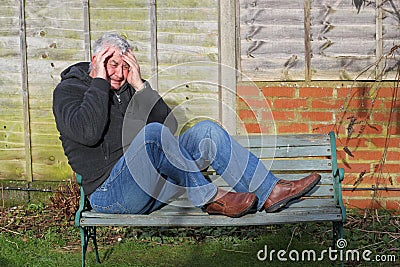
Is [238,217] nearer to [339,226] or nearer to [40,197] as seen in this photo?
[339,226]

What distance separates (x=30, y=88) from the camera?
580cm

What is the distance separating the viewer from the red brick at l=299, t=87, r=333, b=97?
543 cm

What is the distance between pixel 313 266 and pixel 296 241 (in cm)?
49

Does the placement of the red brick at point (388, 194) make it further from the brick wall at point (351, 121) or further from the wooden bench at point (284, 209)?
the wooden bench at point (284, 209)

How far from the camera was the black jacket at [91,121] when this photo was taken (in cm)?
389

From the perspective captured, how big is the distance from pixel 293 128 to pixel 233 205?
1.83 meters

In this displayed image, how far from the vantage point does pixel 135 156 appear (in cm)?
381

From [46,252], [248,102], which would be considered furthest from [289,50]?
[46,252]

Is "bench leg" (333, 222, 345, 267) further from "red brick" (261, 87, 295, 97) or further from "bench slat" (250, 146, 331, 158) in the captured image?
"red brick" (261, 87, 295, 97)

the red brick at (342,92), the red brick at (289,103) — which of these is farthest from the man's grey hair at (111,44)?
the red brick at (342,92)

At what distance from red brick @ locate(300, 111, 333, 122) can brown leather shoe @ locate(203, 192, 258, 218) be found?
172 cm

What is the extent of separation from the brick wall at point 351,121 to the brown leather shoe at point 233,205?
67.3 inches

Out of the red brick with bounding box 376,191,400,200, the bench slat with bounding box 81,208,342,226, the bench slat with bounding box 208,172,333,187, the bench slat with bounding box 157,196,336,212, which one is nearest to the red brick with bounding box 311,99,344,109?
the red brick with bounding box 376,191,400,200

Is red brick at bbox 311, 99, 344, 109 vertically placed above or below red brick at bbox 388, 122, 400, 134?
above
